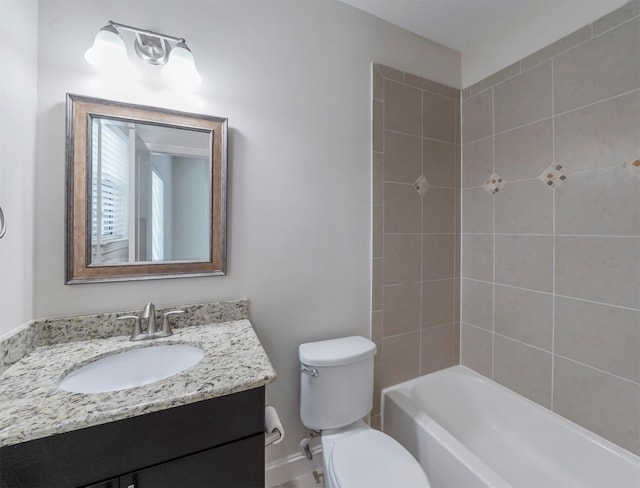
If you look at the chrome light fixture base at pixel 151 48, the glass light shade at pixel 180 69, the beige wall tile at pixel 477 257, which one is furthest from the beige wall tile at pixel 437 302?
the chrome light fixture base at pixel 151 48

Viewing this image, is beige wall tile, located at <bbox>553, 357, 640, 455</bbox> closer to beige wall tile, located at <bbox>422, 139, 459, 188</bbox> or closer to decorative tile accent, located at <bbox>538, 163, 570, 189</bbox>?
decorative tile accent, located at <bbox>538, 163, 570, 189</bbox>

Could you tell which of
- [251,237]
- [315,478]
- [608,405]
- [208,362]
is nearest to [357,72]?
[251,237]

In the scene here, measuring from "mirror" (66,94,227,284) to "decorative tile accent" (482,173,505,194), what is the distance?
1.60 metres

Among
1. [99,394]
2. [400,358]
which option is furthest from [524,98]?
[99,394]

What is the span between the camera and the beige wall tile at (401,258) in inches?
65.1

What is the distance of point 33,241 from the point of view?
3.31ft

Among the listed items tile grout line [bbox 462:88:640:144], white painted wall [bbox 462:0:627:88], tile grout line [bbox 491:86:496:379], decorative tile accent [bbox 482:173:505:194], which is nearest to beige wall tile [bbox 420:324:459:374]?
tile grout line [bbox 491:86:496:379]

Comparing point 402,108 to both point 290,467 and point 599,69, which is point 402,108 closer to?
point 599,69

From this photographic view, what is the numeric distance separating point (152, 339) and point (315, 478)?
44.9 inches

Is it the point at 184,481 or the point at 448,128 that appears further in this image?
the point at 448,128

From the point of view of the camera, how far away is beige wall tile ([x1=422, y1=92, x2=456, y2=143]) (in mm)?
1776

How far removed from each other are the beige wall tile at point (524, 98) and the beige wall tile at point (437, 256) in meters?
0.76

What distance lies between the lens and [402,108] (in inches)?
66.4

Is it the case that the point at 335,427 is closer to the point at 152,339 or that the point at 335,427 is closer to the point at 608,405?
the point at 152,339
